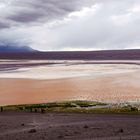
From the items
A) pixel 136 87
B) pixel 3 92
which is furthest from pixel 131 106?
pixel 3 92

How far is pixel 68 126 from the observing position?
77.4 ft

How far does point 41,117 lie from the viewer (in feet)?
90.5

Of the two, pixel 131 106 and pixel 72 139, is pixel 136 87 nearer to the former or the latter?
pixel 131 106

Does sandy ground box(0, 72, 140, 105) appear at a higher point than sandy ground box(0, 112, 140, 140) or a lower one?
higher

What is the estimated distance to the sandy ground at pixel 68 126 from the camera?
20562mm

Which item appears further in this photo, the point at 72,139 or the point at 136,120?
the point at 136,120

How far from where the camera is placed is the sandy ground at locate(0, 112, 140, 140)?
2056 cm

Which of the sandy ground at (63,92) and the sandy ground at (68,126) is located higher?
the sandy ground at (63,92)

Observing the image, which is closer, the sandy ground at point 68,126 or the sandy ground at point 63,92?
the sandy ground at point 68,126

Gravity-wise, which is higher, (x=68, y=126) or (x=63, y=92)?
(x=63, y=92)

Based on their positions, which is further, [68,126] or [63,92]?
[63,92]

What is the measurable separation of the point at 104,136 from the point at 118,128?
237cm

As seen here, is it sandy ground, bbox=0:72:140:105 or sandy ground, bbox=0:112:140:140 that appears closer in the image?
sandy ground, bbox=0:112:140:140

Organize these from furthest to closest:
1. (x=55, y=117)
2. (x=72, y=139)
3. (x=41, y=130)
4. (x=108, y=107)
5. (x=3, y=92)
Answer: (x=3, y=92) → (x=108, y=107) → (x=55, y=117) → (x=41, y=130) → (x=72, y=139)
